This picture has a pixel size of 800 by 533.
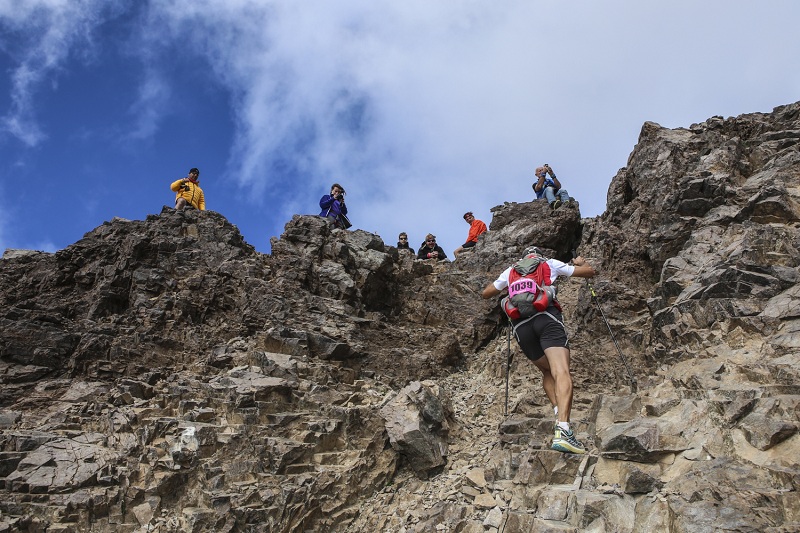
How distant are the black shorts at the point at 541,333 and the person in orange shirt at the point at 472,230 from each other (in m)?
13.4

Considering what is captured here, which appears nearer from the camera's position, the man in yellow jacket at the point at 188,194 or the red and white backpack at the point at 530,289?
the red and white backpack at the point at 530,289

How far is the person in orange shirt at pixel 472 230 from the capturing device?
77.0ft

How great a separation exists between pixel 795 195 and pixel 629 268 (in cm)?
415

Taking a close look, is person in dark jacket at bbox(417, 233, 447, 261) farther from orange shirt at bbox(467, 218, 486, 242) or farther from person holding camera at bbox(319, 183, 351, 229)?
person holding camera at bbox(319, 183, 351, 229)

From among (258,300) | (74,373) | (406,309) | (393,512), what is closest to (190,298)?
(258,300)

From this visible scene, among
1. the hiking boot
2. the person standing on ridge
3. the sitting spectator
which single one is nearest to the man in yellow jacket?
the sitting spectator

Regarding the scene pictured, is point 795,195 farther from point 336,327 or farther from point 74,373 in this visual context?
Answer: point 74,373

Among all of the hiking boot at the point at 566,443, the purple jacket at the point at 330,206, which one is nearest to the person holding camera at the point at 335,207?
the purple jacket at the point at 330,206

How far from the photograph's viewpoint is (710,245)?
12.1 metres

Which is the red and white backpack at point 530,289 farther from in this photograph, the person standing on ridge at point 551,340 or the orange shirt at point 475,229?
the orange shirt at point 475,229

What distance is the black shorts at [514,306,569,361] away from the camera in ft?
29.7

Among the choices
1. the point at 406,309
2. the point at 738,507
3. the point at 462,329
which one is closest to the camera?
the point at 738,507

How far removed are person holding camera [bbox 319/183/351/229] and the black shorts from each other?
12417mm

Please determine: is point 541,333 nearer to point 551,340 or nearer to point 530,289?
point 551,340
